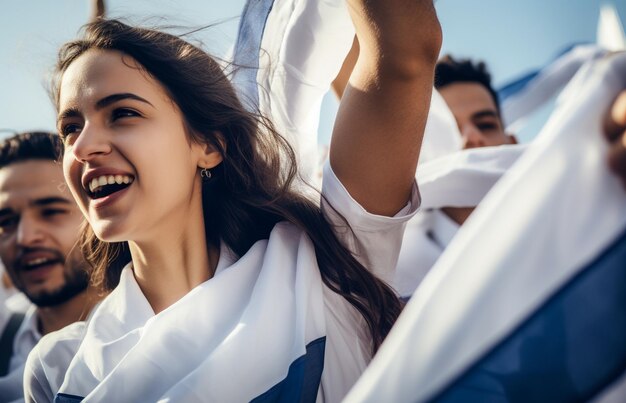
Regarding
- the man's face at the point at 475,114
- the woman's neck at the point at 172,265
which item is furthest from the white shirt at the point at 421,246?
the woman's neck at the point at 172,265

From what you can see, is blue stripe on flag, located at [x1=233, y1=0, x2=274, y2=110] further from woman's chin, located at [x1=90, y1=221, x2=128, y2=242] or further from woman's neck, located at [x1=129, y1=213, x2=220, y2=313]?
woman's chin, located at [x1=90, y1=221, x2=128, y2=242]

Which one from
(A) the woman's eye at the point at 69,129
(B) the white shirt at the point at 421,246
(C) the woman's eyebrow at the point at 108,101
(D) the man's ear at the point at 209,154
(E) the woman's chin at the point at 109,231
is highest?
(C) the woman's eyebrow at the point at 108,101

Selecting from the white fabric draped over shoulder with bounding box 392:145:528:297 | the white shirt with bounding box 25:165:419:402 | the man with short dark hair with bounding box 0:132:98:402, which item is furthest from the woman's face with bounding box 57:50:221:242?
the man with short dark hair with bounding box 0:132:98:402

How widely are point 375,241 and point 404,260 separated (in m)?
0.84

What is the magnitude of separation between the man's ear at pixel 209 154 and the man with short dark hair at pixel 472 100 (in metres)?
1.50

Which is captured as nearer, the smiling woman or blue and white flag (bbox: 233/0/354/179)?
the smiling woman

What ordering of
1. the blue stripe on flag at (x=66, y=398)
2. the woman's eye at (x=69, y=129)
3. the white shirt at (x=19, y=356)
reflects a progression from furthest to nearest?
the white shirt at (x=19, y=356), the woman's eye at (x=69, y=129), the blue stripe on flag at (x=66, y=398)

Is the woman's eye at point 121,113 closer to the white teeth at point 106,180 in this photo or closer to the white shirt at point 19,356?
the white teeth at point 106,180

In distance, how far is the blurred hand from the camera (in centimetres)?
64

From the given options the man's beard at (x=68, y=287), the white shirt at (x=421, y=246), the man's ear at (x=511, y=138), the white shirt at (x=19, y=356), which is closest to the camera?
the white shirt at (x=421, y=246)

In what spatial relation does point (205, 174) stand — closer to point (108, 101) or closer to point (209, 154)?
point (209, 154)

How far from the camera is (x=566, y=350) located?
702 millimetres

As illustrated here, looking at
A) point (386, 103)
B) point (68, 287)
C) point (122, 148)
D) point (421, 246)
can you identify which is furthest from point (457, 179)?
point (68, 287)

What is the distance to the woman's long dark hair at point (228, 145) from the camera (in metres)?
1.50
